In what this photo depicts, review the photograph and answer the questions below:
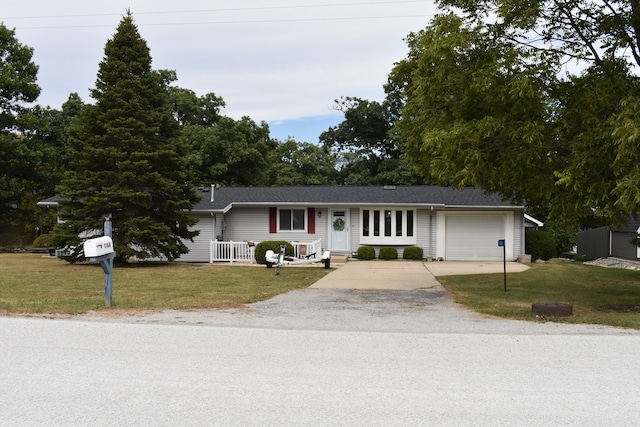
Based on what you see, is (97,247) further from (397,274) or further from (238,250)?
(238,250)

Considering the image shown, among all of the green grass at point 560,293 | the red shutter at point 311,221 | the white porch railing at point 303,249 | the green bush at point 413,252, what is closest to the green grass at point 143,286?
the white porch railing at point 303,249

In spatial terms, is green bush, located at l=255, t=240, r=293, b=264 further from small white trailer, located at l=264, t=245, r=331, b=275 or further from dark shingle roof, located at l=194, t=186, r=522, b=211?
dark shingle roof, located at l=194, t=186, r=522, b=211

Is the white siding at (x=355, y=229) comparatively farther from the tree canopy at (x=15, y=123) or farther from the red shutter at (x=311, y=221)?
the tree canopy at (x=15, y=123)

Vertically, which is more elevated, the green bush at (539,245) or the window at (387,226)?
the window at (387,226)

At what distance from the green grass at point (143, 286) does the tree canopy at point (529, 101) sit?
513 centimetres

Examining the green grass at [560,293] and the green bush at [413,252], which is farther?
the green bush at [413,252]

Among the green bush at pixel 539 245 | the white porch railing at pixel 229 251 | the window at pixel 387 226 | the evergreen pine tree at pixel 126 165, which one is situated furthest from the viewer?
the green bush at pixel 539 245

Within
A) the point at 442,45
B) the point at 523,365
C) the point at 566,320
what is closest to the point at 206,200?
the point at 442,45

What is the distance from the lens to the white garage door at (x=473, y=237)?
2459 centimetres

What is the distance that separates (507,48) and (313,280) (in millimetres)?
7786

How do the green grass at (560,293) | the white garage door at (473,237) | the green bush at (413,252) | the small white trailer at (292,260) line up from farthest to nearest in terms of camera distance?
the white garage door at (473,237)
the green bush at (413,252)
the small white trailer at (292,260)
the green grass at (560,293)

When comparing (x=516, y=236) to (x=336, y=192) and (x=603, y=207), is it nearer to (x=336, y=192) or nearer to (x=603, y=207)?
(x=336, y=192)

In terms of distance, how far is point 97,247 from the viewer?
30.6 ft

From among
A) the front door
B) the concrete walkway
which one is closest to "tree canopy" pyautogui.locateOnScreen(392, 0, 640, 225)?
the concrete walkway
